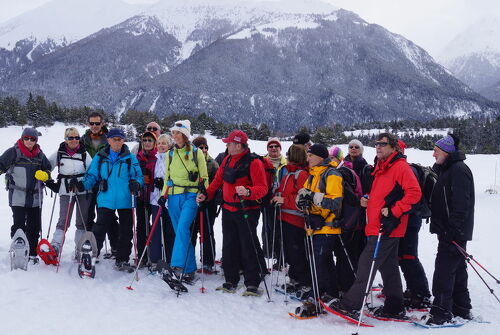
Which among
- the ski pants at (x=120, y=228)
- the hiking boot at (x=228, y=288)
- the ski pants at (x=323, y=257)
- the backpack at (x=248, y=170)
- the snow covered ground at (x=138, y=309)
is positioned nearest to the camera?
the snow covered ground at (x=138, y=309)

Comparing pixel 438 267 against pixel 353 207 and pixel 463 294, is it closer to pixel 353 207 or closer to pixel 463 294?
pixel 463 294

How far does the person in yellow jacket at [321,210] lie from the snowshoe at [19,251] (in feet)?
13.5

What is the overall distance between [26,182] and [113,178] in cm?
136

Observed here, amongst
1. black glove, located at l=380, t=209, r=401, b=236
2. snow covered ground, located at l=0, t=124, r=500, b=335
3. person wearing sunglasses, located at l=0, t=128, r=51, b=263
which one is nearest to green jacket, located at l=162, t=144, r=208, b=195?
snow covered ground, located at l=0, t=124, r=500, b=335

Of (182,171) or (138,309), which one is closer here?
(138,309)

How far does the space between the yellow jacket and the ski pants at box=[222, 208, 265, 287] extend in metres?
0.95

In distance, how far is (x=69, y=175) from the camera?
6.08m

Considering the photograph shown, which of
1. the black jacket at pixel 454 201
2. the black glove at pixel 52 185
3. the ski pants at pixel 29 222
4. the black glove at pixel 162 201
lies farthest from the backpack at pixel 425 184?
the ski pants at pixel 29 222

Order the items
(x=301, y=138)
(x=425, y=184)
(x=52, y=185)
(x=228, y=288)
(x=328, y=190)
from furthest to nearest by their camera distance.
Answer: (x=301, y=138), (x=52, y=185), (x=228, y=288), (x=425, y=184), (x=328, y=190)

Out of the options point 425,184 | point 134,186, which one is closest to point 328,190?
point 425,184

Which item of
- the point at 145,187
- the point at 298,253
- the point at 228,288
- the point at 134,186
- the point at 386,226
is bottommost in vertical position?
the point at 228,288

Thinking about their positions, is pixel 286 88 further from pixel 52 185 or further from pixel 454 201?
pixel 454 201

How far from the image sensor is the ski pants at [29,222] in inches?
234

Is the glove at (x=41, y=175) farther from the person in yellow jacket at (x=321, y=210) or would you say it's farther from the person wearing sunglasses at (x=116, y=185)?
the person in yellow jacket at (x=321, y=210)
